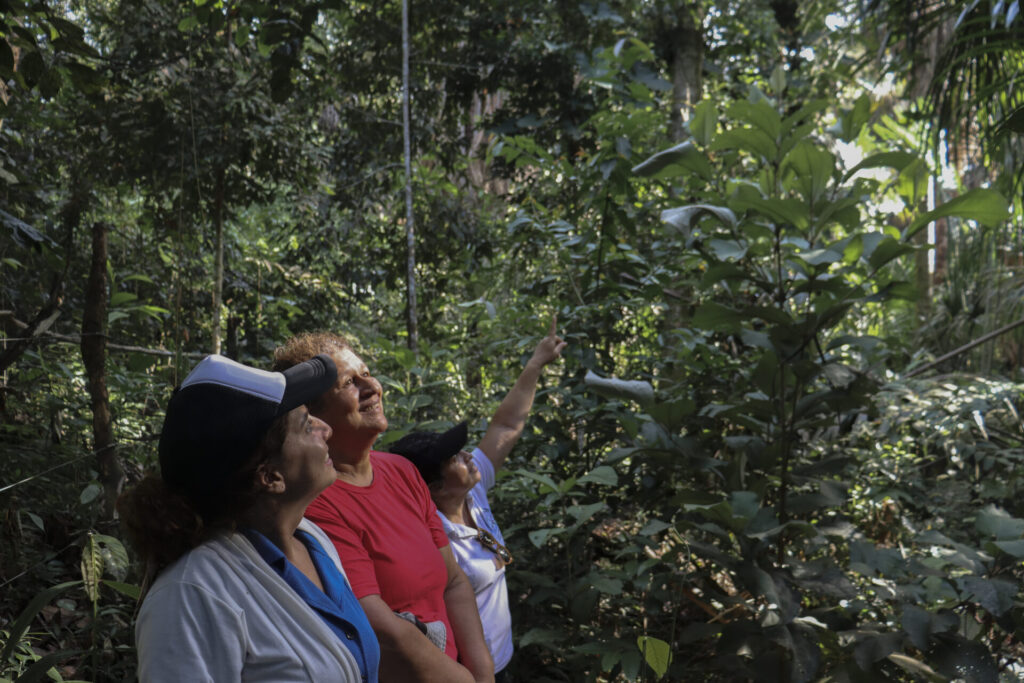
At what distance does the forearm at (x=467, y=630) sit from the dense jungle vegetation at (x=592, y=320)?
0.44 meters

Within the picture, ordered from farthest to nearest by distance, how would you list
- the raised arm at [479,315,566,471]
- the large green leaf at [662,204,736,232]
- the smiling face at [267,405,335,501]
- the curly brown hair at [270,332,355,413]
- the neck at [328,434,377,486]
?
the raised arm at [479,315,566,471] → the large green leaf at [662,204,736,232] → the curly brown hair at [270,332,355,413] → the neck at [328,434,377,486] → the smiling face at [267,405,335,501]

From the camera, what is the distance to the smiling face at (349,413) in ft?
5.42

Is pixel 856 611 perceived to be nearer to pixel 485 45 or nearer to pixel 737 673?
pixel 737 673

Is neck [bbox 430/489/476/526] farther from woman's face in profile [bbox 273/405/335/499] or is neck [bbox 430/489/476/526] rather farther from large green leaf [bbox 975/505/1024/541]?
large green leaf [bbox 975/505/1024/541]

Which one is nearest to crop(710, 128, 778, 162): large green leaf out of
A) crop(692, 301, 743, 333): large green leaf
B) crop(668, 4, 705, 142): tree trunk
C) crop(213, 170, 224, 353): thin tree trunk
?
crop(692, 301, 743, 333): large green leaf

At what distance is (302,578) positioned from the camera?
3.88 feet

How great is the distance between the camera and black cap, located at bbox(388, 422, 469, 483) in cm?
194

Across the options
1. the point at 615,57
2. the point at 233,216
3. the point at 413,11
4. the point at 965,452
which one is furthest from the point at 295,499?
the point at 413,11

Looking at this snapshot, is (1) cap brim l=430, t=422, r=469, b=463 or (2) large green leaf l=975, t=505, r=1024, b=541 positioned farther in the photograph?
(2) large green leaf l=975, t=505, r=1024, b=541

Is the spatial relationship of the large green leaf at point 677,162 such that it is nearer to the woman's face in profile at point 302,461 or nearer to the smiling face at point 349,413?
the smiling face at point 349,413

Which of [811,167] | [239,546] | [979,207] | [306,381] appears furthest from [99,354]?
[979,207]

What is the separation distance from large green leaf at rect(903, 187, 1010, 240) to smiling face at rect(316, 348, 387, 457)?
4.48ft

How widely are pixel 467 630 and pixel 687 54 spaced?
207 inches

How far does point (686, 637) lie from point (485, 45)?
431 cm
